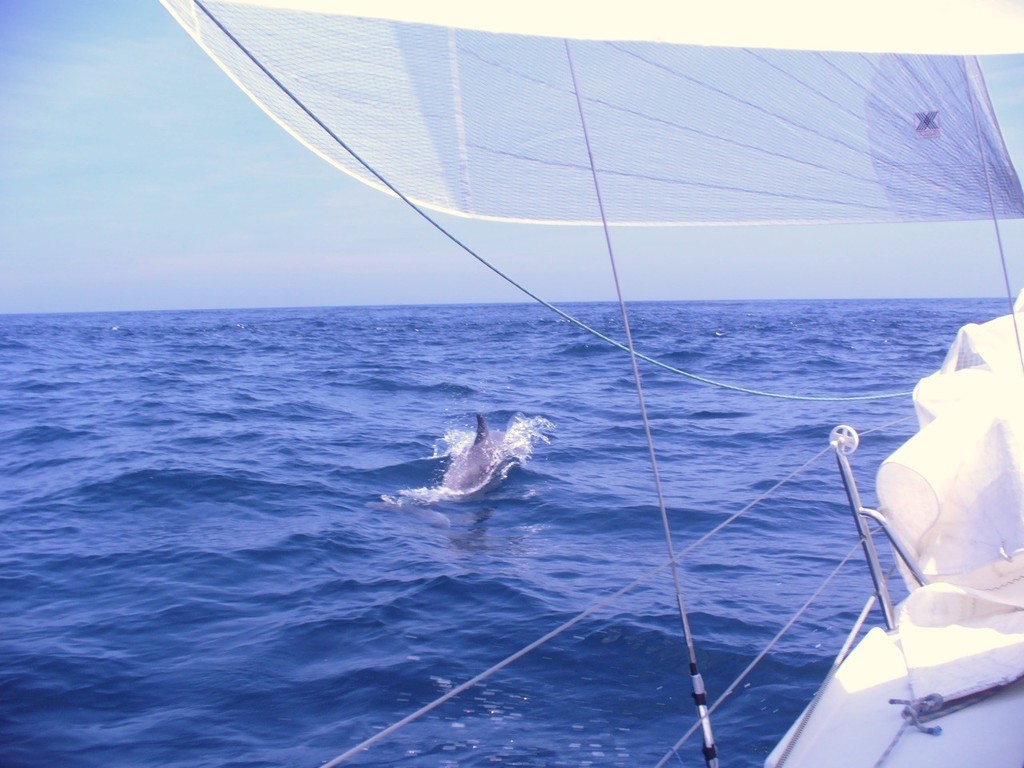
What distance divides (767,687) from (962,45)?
329cm

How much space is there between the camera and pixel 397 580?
657 cm

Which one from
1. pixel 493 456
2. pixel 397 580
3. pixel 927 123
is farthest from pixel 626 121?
pixel 493 456

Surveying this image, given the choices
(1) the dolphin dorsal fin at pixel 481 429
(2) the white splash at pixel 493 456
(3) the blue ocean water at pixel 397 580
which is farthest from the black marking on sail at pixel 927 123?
(1) the dolphin dorsal fin at pixel 481 429

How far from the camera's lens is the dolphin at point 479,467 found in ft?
32.6

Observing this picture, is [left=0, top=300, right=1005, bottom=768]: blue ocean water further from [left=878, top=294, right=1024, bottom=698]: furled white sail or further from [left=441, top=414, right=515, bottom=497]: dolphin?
[left=878, top=294, right=1024, bottom=698]: furled white sail

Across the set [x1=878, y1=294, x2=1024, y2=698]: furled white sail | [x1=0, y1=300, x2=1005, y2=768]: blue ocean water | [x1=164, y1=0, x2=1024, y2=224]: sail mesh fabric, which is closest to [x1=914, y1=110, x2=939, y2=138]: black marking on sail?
[x1=164, y1=0, x2=1024, y2=224]: sail mesh fabric

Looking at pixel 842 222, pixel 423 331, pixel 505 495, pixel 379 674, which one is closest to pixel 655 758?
pixel 379 674

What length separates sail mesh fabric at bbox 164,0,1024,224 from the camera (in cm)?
274

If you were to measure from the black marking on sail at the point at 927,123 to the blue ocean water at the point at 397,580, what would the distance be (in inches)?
103

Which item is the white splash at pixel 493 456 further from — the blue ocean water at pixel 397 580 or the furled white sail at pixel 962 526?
the furled white sail at pixel 962 526

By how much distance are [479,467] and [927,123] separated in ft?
23.7

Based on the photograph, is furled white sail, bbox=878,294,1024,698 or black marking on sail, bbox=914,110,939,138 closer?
furled white sail, bbox=878,294,1024,698

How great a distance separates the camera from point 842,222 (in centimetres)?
423

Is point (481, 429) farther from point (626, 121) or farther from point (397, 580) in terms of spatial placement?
point (626, 121)
